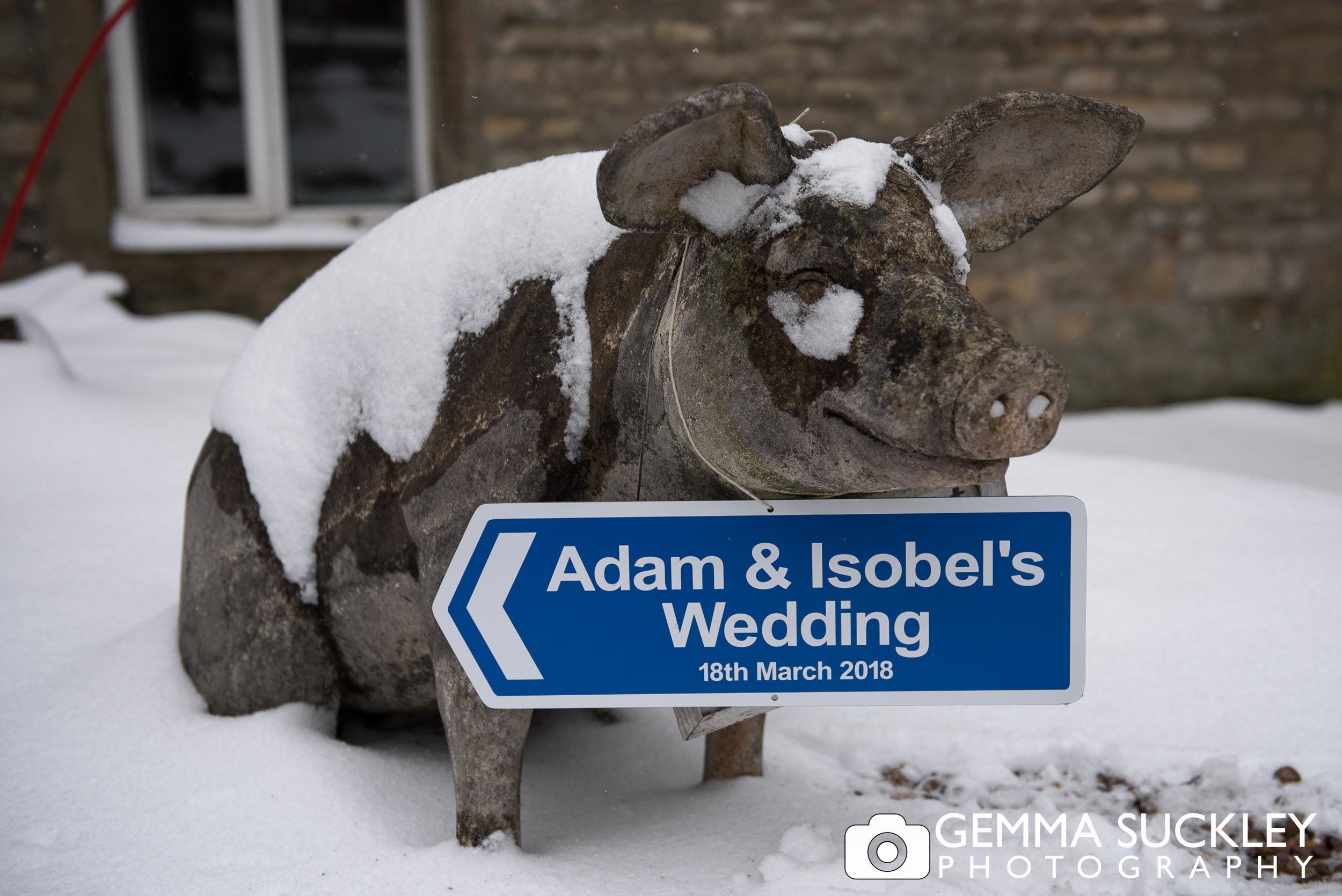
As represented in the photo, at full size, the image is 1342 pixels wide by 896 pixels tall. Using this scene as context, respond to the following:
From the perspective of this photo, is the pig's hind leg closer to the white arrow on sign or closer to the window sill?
the white arrow on sign

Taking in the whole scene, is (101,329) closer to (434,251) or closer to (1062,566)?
(434,251)

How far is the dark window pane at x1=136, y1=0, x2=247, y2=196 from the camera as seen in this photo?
15.1 ft

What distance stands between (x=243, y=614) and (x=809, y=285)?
3.83 feet

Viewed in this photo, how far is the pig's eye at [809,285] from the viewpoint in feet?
3.89

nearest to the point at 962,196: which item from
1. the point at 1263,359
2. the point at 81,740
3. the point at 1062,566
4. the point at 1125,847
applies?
the point at 1062,566

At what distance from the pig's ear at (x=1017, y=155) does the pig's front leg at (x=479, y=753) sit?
96 centimetres

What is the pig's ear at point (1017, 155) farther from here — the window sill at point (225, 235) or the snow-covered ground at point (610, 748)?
the window sill at point (225, 235)

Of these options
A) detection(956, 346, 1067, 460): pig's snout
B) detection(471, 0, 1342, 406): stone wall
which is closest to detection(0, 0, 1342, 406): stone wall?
detection(471, 0, 1342, 406): stone wall

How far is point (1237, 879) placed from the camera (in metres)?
1.66

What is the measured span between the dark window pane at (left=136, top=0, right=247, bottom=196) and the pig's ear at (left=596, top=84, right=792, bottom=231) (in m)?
4.23

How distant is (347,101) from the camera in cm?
485

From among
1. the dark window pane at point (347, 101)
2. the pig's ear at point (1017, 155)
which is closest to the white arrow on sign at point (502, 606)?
the pig's ear at point (1017, 155)

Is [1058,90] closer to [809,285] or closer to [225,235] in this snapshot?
[225,235]

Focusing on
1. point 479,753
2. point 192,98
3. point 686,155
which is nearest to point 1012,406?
point 686,155
